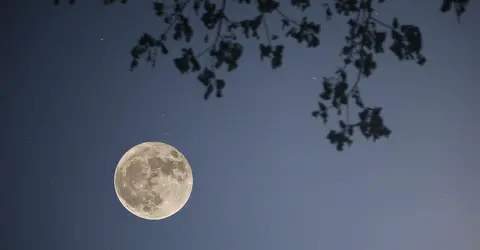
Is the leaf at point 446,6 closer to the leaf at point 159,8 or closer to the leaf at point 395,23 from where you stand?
the leaf at point 395,23

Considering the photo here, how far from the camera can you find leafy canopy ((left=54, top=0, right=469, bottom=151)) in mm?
2391

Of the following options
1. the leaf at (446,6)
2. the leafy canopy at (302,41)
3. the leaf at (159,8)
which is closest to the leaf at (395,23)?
the leafy canopy at (302,41)

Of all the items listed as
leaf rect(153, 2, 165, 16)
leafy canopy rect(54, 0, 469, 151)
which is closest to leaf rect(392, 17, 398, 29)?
leafy canopy rect(54, 0, 469, 151)

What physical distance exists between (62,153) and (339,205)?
3.95 feet

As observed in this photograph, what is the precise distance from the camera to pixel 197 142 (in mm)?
2490

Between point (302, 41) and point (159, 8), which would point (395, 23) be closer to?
point (302, 41)

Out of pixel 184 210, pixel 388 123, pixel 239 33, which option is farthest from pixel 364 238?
pixel 239 33

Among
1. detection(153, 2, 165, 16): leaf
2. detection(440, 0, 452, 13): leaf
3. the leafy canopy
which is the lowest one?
the leafy canopy

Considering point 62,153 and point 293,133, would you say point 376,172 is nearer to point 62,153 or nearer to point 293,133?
point 293,133

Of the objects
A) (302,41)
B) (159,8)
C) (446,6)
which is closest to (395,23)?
(446,6)

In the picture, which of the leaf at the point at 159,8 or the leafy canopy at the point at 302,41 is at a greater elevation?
the leaf at the point at 159,8

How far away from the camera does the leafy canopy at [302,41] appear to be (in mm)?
2391

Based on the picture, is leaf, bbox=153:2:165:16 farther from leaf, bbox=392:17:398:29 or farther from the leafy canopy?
leaf, bbox=392:17:398:29

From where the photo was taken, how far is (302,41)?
97.3 inches
